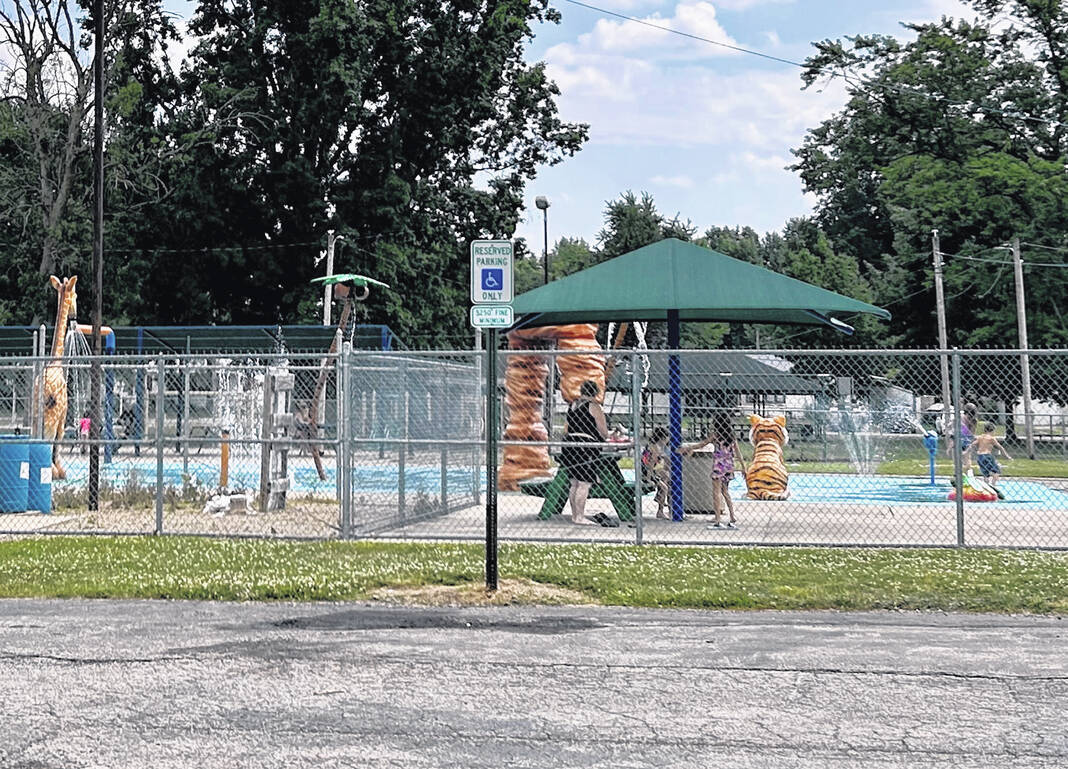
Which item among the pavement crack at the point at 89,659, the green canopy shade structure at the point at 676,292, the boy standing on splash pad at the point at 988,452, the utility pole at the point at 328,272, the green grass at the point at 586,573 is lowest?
the pavement crack at the point at 89,659

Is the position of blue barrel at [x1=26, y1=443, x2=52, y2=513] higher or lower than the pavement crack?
higher

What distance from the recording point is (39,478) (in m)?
16.2

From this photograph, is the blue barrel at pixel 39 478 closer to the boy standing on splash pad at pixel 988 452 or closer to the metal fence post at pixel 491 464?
the metal fence post at pixel 491 464

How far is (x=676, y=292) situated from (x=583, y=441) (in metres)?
2.36

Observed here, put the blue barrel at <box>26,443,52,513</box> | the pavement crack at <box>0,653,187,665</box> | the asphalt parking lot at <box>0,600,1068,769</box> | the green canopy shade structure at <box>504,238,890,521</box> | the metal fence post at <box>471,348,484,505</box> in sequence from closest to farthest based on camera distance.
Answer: the asphalt parking lot at <box>0,600,1068,769</box>
the pavement crack at <box>0,653,187,665</box>
the green canopy shade structure at <box>504,238,890,521</box>
the blue barrel at <box>26,443,52,513</box>
the metal fence post at <box>471,348,484,505</box>

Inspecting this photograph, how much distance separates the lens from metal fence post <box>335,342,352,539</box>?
497 inches

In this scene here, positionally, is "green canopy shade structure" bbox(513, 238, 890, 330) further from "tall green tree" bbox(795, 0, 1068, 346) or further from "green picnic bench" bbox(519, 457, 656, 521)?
"tall green tree" bbox(795, 0, 1068, 346)

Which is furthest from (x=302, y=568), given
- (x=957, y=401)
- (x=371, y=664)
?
(x=957, y=401)

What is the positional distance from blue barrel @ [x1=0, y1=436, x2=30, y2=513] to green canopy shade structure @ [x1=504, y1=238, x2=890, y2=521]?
716cm

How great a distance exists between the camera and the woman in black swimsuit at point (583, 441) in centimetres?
1362

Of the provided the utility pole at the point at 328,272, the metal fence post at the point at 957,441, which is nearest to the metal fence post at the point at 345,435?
the metal fence post at the point at 957,441

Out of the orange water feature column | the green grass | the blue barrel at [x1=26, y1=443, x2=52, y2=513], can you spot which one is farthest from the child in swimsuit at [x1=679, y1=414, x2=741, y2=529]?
the blue barrel at [x1=26, y1=443, x2=52, y2=513]

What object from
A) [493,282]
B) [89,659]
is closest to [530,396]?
[493,282]

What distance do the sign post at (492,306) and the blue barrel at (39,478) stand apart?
9242 millimetres
